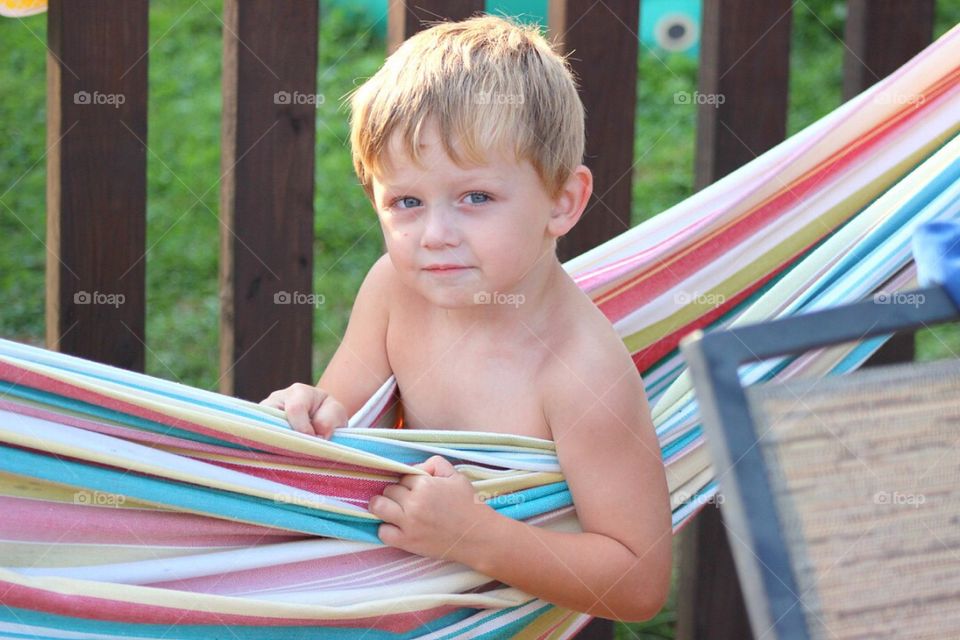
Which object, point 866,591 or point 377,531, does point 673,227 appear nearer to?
point 377,531

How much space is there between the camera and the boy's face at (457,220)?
4.74 feet

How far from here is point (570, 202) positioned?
1561mm

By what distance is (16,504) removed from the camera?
123 cm

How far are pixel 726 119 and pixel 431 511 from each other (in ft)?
3.50

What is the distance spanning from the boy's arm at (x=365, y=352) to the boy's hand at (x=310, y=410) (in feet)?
0.56

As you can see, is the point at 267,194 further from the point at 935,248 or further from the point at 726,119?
the point at 935,248

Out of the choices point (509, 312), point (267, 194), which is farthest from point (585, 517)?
point (267, 194)

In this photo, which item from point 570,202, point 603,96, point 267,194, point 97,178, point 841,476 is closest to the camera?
point 841,476

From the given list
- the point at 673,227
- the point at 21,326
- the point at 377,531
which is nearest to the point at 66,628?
the point at 377,531

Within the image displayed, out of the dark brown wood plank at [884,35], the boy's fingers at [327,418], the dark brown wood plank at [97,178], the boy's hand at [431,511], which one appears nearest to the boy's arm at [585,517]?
the boy's hand at [431,511]

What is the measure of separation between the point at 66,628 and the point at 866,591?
73 cm

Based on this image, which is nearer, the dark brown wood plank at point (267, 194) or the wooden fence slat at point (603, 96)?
the dark brown wood plank at point (267, 194)

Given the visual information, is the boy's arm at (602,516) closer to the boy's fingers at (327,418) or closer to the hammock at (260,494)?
the hammock at (260,494)

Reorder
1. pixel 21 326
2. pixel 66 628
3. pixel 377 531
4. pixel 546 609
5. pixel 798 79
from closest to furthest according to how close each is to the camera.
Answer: pixel 66 628 < pixel 377 531 < pixel 546 609 < pixel 21 326 < pixel 798 79
